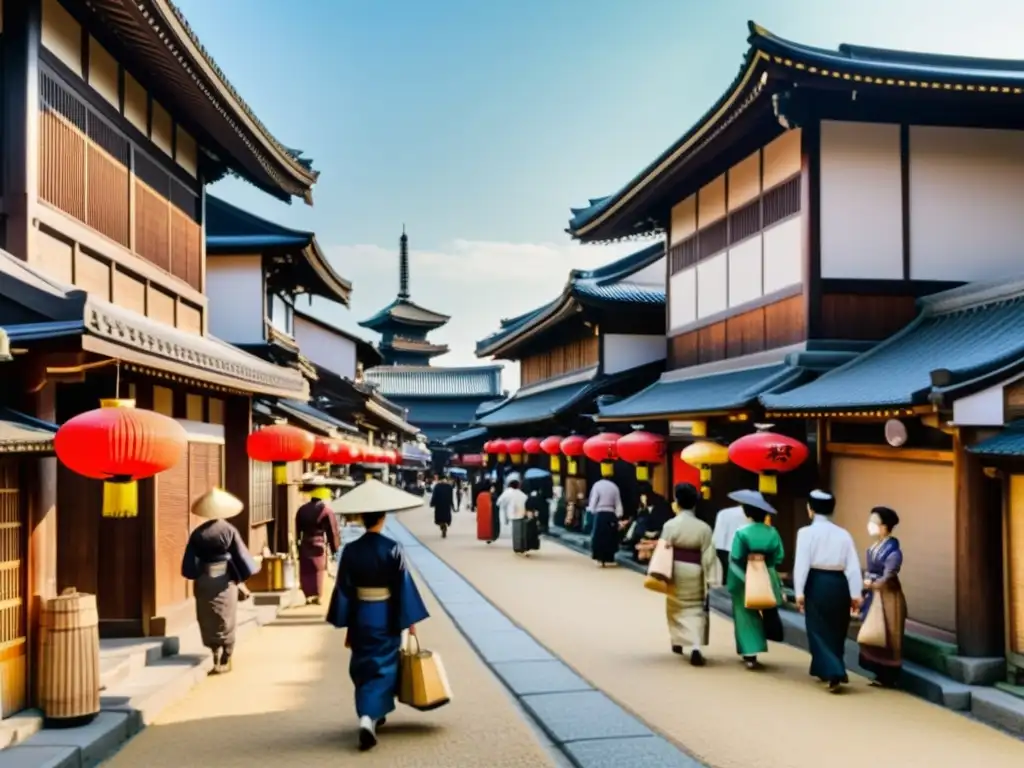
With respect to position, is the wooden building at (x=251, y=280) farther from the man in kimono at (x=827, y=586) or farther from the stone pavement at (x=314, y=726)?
the man in kimono at (x=827, y=586)

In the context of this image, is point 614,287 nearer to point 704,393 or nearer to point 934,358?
point 704,393

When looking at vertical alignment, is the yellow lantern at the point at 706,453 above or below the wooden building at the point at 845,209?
below

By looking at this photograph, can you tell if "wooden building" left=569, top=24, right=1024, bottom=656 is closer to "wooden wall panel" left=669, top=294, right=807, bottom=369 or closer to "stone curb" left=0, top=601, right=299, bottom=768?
"wooden wall panel" left=669, top=294, right=807, bottom=369

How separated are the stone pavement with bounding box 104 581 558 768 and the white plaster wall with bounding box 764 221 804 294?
24.6 feet

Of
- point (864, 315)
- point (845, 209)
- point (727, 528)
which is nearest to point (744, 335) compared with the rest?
point (864, 315)

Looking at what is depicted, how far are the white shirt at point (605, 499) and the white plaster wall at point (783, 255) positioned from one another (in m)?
5.64

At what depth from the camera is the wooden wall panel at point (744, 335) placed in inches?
563

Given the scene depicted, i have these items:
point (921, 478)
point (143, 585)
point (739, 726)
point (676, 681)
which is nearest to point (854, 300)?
point (921, 478)

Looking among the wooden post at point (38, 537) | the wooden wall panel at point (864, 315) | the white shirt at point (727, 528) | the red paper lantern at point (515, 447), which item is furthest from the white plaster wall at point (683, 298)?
the wooden post at point (38, 537)

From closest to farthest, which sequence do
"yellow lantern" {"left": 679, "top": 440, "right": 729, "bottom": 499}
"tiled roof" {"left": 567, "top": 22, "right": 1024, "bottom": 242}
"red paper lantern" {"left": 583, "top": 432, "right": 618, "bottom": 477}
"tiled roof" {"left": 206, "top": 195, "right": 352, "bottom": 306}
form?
"tiled roof" {"left": 567, "top": 22, "right": 1024, "bottom": 242}, "yellow lantern" {"left": 679, "top": 440, "right": 729, "bottom": 499}, "tiled roof" {"left": 206, "top": 195, "right": 352, "bottom": 306}, "red paper lantern" {"left": 583, "top": 432, "right": 618, "bottom": 477}

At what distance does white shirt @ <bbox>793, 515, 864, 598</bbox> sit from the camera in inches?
356

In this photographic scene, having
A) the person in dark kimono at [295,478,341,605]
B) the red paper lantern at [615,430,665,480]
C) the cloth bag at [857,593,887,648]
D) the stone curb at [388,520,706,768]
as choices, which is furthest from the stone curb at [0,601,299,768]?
the red paper lantern at [615,430,665,480]

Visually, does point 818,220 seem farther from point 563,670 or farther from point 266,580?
point 266,580

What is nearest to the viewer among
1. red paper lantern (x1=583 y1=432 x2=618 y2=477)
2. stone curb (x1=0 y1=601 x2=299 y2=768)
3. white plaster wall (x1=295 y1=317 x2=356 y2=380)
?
stone curb (x1=0 y1=601 x2=299 y2=768)
